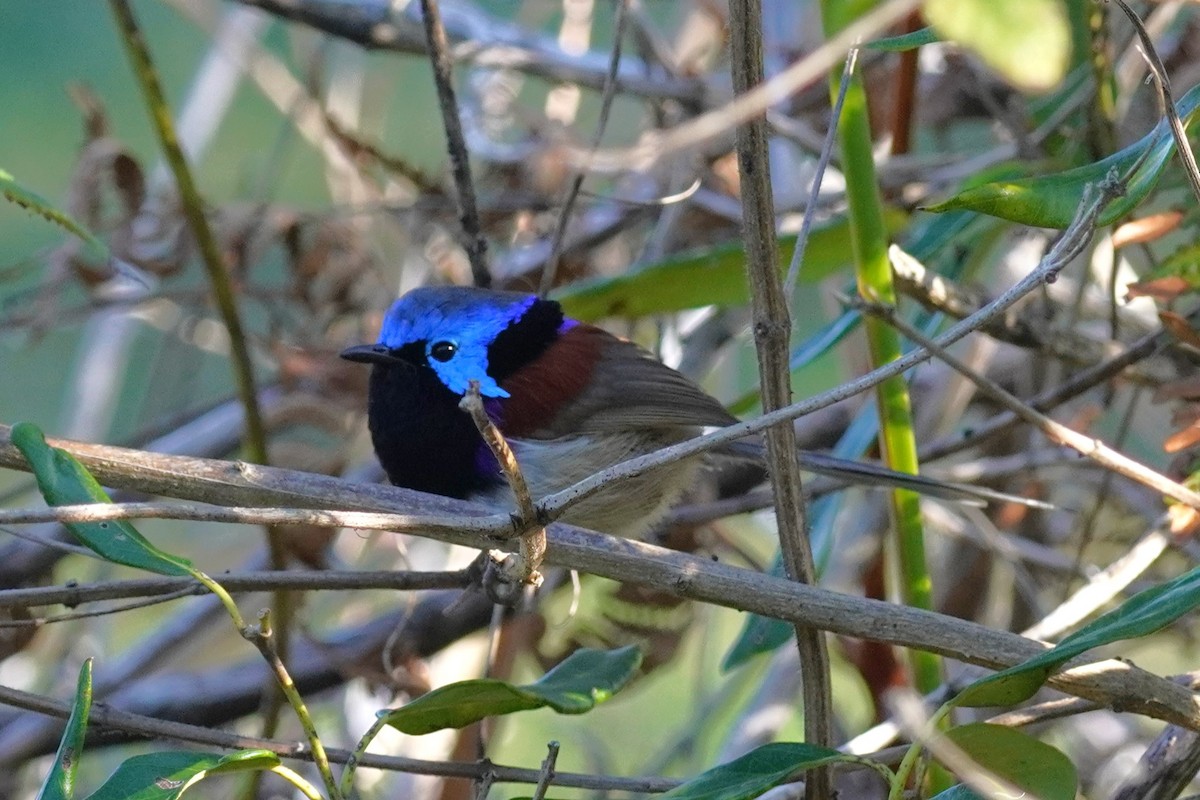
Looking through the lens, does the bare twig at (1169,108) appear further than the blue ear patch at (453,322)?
No

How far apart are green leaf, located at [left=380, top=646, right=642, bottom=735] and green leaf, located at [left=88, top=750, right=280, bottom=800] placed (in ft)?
0.66

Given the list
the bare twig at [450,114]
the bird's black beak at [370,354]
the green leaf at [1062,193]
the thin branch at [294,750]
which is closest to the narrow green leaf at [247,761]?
the thin branch at [294,750]

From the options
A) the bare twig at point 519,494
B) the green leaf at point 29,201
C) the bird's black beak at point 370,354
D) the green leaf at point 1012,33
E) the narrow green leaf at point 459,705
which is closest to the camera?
the green leaf at point 1012,33

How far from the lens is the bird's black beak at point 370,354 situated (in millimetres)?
3164

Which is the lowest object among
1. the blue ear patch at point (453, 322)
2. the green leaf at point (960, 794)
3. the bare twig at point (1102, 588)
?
the green leaf at point (960, 794)

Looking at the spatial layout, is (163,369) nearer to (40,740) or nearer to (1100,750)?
(40,740)

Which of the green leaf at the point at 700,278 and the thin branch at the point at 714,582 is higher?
the green leaf at the point at 700,278

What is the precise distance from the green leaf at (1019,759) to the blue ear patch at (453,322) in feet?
5.88

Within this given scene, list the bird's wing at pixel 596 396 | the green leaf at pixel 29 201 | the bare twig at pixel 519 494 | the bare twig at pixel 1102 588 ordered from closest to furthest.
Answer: the bare twig at pixel 519 494 → the green leaf at pixel 29 201 → the bare twig at pixel 1102 588 → the bird's wing at pixel 596 396

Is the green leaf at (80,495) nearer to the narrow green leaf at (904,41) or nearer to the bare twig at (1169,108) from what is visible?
the narrow green leaf at (904,41)

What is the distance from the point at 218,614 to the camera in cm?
376

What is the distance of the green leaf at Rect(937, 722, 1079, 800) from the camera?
1.63 m

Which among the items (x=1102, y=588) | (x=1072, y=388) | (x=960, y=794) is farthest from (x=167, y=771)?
(x=1072, y=388)

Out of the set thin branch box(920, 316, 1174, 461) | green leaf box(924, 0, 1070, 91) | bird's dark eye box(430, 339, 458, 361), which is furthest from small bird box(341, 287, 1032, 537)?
green leaf box(924, 0, 1070, 91)
